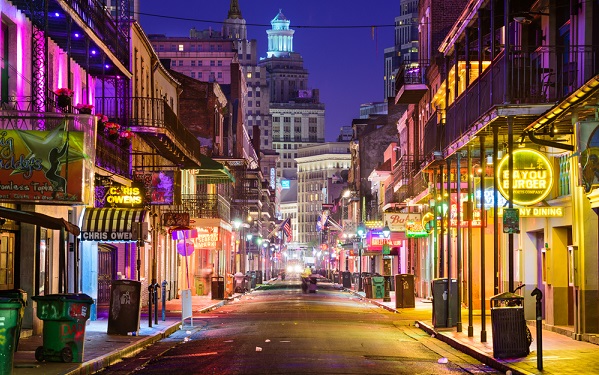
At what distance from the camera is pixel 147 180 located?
35688 mm

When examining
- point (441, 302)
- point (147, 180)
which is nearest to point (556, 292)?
point (441, 302)

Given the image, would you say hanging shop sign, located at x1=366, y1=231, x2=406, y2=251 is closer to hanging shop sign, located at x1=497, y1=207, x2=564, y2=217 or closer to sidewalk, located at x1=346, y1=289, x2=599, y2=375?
sidewalk, located at x1=346, y1=289, x2=599, y2=375

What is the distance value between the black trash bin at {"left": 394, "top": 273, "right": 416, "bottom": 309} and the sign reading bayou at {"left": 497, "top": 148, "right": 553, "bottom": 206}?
1907cm

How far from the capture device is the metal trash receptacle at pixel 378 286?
166 ft

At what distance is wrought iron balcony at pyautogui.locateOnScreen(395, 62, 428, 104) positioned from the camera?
5050 cm

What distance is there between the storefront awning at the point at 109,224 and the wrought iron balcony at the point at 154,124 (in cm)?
592

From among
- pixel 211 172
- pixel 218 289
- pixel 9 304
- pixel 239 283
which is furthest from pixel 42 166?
pixel 239 283

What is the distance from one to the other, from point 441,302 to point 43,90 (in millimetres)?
10789

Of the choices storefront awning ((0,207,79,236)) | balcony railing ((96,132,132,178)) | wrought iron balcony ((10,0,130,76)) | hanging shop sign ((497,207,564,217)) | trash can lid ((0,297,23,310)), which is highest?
wrought iron balcony ((10,0,130,76))

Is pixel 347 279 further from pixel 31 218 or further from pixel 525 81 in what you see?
pixel 31 218

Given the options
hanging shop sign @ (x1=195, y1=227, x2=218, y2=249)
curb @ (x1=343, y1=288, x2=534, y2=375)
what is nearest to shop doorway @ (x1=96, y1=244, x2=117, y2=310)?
hanging shop sign @ (x1=195, y1=227, x2=218, y2=249)

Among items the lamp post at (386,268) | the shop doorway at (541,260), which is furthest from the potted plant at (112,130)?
the lamp post at (386,268)

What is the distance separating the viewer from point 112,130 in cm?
3145

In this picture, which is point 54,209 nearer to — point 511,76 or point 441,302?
point 441,302
